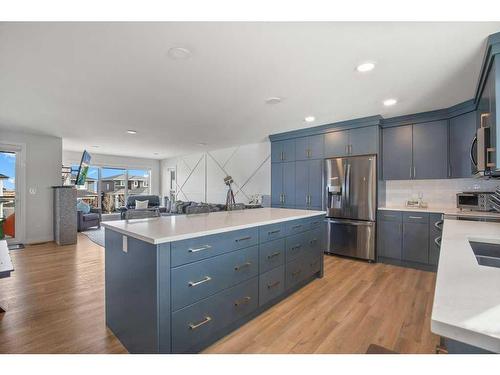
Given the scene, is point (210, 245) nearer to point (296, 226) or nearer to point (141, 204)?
point (296, 226)

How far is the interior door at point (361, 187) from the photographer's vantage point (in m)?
3.79

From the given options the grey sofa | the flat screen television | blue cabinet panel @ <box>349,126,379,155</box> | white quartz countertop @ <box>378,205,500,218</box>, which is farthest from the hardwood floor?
the grey sofa

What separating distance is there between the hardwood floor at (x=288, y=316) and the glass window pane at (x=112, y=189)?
536cm

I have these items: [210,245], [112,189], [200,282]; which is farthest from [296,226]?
[112,189]

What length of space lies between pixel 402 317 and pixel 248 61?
275 centimetres

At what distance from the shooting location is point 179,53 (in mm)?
1957

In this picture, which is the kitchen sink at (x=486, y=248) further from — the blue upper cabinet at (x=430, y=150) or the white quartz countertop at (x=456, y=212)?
the blue upper cabinet at (x=430, y=150)

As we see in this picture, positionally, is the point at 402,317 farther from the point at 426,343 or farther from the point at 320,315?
the point at 320,315

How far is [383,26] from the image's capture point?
1.65 m

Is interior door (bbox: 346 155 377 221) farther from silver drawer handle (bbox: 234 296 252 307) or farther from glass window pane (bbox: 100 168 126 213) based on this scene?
glass window pane (bbox: 100 168 126 213)

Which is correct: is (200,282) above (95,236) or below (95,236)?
above

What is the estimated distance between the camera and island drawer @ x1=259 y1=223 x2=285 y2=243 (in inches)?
87.1

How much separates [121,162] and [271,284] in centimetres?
813
